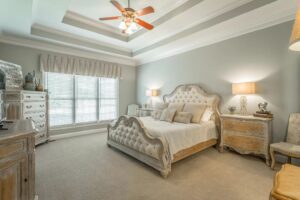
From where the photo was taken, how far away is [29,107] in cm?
364

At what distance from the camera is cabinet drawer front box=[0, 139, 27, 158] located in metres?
1.20

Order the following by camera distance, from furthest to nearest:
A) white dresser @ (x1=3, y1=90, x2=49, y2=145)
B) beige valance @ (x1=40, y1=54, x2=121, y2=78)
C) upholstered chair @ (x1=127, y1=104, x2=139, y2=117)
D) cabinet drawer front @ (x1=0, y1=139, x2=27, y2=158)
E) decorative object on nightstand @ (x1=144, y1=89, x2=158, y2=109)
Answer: upholstered chair @ (x1=127, y1=104, x2=139, y2=117), decorative object on nightstand @ (x1=144, y1=89, x2=158, y2=109), beige valance @ (x1=40, y1=54, x2=121, y2=78), white dresser @ (x1=3, y1=90, x2=49, y2=145), cabinet drawer front @ (x1=0, y1=139, x2=27, y2=158)

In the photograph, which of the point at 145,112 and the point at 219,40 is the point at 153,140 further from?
the point at 219,40

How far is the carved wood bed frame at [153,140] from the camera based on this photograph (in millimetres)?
2500

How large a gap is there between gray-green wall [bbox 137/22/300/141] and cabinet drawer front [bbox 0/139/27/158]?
398cm

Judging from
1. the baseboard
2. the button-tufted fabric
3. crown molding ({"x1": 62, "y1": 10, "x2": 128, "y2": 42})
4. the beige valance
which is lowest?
the baseboard

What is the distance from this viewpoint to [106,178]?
2.45 meters

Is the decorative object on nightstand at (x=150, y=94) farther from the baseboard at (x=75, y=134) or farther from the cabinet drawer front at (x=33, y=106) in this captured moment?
the cabinet drawer front at (x=33, y=106)

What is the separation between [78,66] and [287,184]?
18.0ft

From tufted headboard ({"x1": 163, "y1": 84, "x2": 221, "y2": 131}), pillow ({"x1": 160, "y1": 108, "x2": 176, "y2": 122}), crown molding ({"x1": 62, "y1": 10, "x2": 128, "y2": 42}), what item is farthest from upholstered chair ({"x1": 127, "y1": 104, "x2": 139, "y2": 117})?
crown molding ({"x1": 62, "y1": 10, "x2": 128, "y2": 42})

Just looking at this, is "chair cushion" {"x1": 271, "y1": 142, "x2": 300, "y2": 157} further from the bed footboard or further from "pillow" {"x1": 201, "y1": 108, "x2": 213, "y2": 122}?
the bed footboard

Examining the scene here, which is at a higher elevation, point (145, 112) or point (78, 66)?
point (78, 66)

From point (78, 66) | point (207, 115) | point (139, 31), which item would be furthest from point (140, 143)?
point (78, 66)

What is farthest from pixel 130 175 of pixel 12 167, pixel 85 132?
pixel 85 132
